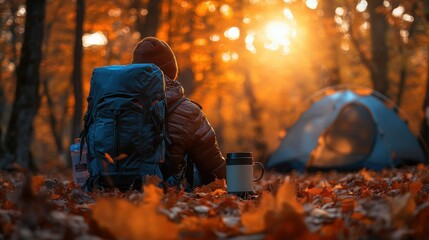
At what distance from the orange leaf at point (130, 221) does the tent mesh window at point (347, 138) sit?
33.4 ft

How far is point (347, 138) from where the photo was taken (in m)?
13.2

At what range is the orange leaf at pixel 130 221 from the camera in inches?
87.4

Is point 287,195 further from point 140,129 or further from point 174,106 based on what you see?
point 174,106

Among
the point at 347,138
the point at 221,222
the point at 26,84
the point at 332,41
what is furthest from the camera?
the point at 332,41

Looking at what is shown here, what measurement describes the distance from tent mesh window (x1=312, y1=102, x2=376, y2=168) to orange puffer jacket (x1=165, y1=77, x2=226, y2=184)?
7.41 meters

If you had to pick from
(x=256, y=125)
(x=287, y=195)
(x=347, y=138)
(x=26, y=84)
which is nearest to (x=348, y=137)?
(x=347, y=138)

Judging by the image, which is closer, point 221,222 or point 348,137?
point 221,222

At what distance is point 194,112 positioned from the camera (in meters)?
4.92

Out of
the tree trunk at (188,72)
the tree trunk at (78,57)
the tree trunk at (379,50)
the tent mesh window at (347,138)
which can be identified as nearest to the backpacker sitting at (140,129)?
the tent mesh window at (347,138)

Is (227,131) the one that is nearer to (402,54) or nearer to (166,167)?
(402,54)

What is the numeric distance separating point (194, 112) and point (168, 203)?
1.71m

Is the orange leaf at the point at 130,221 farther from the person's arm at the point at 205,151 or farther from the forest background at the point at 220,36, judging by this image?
the forest background at the point at 220,36

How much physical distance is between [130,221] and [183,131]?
8.78 feet

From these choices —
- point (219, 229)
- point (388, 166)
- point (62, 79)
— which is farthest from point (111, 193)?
point (62, 79)
